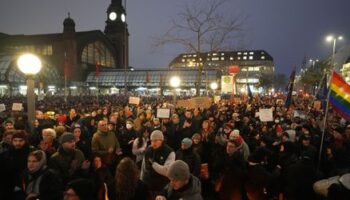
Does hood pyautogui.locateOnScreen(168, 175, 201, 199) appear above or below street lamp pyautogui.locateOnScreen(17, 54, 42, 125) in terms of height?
below

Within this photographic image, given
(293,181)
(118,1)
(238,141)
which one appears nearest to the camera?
(293,181)

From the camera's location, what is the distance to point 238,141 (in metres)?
6.61

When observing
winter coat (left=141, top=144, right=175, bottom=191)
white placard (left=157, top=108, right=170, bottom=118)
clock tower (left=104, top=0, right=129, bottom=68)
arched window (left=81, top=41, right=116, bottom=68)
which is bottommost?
winter coat (left=141, top=144, right=175, bottom=191)

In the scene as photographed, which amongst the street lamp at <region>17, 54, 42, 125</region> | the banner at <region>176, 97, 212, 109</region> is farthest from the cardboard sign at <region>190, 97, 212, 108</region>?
the street lamp at <region>17, 54, 42, 125</region>

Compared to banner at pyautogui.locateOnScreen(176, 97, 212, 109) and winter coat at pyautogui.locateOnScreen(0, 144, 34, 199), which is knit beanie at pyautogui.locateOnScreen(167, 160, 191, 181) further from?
banner at pyautogui.locateOnScreen(176, 97, 212, 109)

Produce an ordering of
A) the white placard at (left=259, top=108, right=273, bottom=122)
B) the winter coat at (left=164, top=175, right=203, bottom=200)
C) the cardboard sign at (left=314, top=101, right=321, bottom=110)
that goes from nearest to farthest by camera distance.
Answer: the winter coat at (left=164, top=175, right=203, bottom=200), the white placard at (left=259, top=108, right=273, bottom=122), the cardboard sign at (left=314, top=101, right=321, bottom=110)

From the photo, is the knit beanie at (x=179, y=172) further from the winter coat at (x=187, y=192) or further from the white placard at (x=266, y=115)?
the white placard at (x=266, y=115)

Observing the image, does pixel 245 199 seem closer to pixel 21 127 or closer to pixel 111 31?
pixel 21 127

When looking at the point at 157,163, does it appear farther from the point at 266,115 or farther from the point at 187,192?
the point at 266,115

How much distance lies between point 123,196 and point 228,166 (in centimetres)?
223

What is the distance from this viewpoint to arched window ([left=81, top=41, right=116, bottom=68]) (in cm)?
7881

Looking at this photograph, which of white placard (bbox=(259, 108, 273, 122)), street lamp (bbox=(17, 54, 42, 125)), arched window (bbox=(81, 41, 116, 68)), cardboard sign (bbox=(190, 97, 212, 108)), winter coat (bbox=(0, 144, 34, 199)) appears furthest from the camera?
arched window (bbox=(81, 41, 116, 68))

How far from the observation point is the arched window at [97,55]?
78.8 metres

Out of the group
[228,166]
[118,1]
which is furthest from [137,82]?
[228,166]
